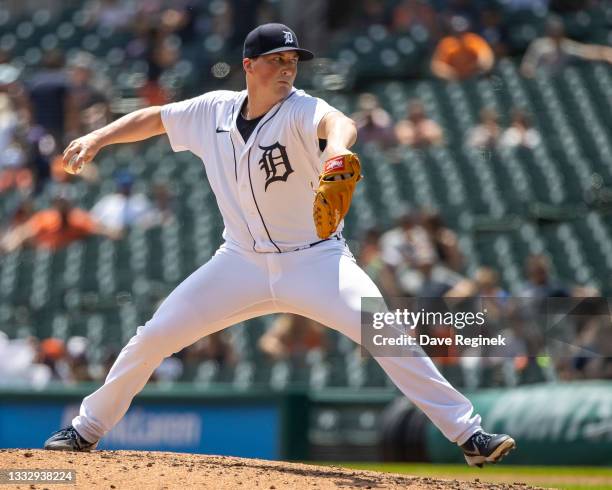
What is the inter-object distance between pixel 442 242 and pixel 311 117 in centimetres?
575

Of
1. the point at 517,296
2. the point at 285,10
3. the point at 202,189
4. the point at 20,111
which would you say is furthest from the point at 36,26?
the point at 517,296

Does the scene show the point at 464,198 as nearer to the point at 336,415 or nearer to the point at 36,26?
the point at 336,415

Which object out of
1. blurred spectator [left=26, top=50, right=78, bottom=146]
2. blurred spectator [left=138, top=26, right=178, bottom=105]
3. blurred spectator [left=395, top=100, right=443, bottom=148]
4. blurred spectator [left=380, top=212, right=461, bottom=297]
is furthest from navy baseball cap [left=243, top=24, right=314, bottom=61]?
blurred spectator [left=138, top=26, right=178, bottom=105]

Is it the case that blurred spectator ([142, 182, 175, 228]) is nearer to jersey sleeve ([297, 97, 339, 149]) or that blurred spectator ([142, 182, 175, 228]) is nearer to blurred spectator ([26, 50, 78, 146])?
blurred spectator ([26, 50, 78, 146])

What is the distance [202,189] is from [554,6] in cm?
462

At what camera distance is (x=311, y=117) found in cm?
521

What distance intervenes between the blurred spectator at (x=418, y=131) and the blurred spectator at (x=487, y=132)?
1.24ft

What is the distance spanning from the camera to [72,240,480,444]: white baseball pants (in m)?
5.22

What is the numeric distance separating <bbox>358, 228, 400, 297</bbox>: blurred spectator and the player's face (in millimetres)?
4925

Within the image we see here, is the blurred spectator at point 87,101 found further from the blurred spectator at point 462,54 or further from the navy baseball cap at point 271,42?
the navy baseball cap at point 271,42

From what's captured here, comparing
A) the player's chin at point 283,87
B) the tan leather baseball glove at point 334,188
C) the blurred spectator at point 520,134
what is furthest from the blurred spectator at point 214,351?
the tan leather baseball glove at point 334,188

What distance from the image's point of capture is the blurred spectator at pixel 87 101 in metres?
14.5

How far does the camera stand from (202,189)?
43.5 feet

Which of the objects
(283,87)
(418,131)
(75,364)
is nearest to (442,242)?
(418,131)
